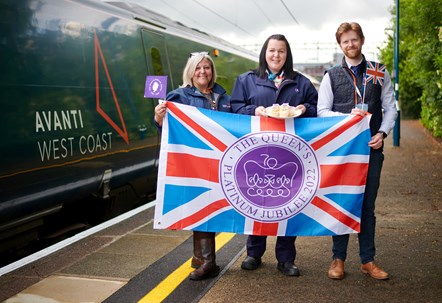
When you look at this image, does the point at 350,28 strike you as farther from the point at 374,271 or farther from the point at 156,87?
the point at 374,271

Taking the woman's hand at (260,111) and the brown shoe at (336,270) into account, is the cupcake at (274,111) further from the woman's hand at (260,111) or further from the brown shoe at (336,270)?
the brown shoe at (336,270)

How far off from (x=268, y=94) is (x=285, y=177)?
669 millimetres

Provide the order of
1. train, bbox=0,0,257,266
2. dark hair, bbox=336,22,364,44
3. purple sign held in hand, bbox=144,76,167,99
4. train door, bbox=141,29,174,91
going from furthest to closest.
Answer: train door, bbox=141,29,174,91, train, bbox=0,0,257,266, dark hair, bbox=336,22,364,44, purple sign held in hand, bbox=144,76,167,99

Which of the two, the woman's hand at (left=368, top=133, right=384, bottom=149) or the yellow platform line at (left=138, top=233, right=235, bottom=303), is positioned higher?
the woman's hand at (left=368, top=133, right=384, bottom=149)

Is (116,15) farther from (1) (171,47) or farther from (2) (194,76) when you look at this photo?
(2) (194,76)

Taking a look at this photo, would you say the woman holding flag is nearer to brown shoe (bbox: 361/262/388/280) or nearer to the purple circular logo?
the purple circular logo

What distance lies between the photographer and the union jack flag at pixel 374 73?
446cm

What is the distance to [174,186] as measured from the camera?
4.51 metres

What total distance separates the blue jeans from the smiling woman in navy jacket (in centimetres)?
38

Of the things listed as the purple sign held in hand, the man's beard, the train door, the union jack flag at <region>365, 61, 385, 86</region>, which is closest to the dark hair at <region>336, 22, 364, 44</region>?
the man's beard

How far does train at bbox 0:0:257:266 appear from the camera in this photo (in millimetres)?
5344

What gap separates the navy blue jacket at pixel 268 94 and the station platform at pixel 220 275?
1.33 meters

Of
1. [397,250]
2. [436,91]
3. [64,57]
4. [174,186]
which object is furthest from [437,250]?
[436,91]

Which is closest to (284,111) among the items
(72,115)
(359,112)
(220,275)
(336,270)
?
(359,112)
